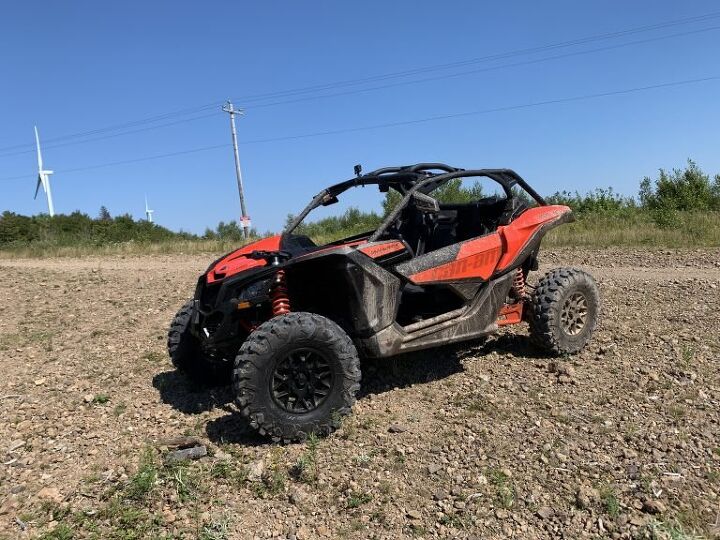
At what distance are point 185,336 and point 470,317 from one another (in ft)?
8.12

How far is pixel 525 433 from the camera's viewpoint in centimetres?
400

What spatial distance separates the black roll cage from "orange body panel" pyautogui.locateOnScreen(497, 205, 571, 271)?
0.91ft

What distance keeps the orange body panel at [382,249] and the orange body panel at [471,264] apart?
0.27m

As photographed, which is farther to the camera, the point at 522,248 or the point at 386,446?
the point at 522,248

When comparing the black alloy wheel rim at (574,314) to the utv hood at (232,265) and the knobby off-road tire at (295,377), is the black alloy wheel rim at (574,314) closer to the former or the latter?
the knobby off-road tire at (295,377)

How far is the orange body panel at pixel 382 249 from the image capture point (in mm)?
4461

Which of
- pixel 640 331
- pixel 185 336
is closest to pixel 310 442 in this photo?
pixel 185 336

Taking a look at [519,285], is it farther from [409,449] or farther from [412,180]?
[409,449]

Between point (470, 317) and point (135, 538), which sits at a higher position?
point (470, 317)

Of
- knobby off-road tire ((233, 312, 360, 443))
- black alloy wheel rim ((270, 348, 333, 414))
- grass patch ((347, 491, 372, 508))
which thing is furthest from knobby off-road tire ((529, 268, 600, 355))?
grass patch ((347, 491, 372, 508))

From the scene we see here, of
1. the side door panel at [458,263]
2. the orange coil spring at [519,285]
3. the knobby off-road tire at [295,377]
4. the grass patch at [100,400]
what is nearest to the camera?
the knobby off-road tire at [295,377]

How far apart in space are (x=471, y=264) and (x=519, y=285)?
950 mm

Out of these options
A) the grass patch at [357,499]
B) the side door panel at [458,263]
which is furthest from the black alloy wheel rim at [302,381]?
the side door panel at [458,263]

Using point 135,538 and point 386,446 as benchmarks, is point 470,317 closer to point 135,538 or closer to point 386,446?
point 386,446
